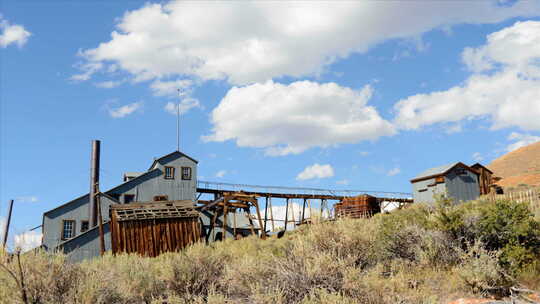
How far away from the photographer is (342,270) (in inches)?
324

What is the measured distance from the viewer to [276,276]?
850cm

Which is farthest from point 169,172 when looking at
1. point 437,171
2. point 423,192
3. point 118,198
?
point 437,171

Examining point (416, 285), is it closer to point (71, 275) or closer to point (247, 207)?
point (71, 275)

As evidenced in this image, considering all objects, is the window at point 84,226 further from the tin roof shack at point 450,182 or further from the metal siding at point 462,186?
the metal siding at point 462,186

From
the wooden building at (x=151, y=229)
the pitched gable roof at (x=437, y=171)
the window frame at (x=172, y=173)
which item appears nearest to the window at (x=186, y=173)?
the window frame at (x=172, y=173)

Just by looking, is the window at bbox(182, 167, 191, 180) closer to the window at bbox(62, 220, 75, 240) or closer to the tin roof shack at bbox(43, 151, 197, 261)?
the tin roof shack at bbox(43, 151, 197, 261)

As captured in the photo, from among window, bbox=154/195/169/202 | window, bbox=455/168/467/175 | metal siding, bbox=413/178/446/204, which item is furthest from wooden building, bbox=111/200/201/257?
window, bbox=455/168/467/175

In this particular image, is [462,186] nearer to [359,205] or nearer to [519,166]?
[359,205]

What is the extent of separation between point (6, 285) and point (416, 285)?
826 cm

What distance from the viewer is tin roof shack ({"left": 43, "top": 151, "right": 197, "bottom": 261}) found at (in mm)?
31359

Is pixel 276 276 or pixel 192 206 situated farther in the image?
pixel 192 206

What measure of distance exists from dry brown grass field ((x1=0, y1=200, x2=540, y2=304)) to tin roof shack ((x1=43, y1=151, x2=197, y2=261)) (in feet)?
72.8

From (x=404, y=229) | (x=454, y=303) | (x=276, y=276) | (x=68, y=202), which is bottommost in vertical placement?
(x=454, y=303)

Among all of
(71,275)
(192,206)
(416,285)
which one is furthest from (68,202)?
(416,285)
